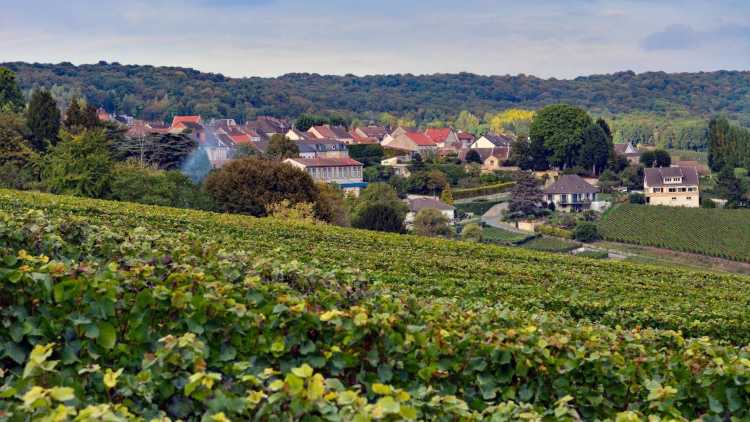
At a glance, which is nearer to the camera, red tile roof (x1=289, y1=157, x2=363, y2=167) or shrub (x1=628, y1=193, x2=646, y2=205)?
red tile roof (x1=289, y1=157, x2=363, y2=167)

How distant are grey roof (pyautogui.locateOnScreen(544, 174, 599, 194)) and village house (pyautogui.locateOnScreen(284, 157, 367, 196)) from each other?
17.7 m

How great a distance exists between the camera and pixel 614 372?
285 inches

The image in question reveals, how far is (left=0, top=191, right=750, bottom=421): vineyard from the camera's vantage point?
5621 mm

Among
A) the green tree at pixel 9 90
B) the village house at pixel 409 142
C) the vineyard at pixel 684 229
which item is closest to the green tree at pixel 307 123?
the village house at pixel 409 142

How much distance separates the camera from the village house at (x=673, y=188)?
325 ft

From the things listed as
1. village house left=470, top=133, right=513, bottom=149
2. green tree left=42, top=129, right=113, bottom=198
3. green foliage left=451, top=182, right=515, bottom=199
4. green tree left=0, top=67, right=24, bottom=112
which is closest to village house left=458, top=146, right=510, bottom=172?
village house left=470, top=133, right=513, bottom=149

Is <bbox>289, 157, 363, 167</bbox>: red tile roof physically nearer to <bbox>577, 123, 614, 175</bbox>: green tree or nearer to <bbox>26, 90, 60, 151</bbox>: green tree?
<bbox>26, 90, 60, 151</bbox>: green tree

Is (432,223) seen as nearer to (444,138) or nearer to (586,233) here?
(586,233)

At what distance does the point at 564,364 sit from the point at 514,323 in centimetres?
133

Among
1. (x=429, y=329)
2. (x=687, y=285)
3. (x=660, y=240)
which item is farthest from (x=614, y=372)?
(x=660, y=240)

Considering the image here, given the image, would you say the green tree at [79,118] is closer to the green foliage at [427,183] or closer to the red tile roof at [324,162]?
the red tile roof at [324,162]

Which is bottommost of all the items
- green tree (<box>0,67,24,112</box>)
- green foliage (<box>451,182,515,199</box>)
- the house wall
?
the house wall

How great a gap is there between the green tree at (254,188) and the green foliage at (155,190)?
0.97 metres

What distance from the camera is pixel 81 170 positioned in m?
43.8
